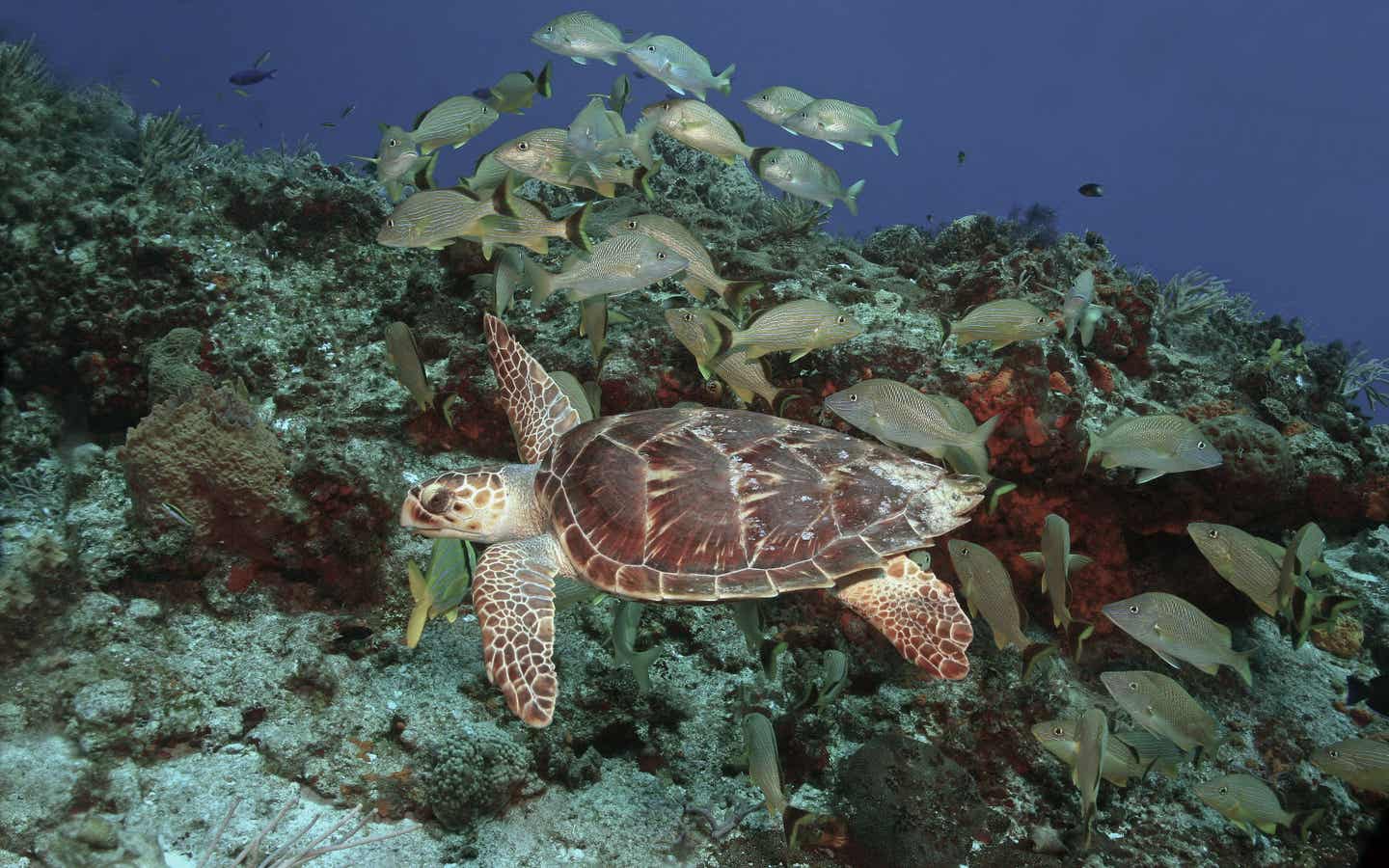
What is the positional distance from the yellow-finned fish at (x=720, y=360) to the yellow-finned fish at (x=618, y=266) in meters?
0.28

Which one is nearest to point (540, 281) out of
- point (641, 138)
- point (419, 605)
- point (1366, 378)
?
point (641, 138)

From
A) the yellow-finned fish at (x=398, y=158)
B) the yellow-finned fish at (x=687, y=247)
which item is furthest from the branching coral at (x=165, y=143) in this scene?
the yellow-finned fish at (x=687, y=247)

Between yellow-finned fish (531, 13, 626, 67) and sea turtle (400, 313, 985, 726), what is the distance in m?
3.47

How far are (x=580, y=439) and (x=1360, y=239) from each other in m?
122

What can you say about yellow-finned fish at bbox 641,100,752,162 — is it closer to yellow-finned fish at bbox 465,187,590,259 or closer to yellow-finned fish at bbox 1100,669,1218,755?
yellow-finned fish at bbox 465,187,590,259

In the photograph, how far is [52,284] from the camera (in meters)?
5.49

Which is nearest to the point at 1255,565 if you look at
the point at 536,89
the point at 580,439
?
the point at 580,439

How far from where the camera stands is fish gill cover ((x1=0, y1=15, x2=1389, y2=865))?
337 centimetres

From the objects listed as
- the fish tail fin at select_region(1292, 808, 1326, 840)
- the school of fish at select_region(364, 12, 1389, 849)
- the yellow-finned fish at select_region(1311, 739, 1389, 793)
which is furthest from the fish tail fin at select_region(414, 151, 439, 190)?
the fish tail fin at select_region(1292, 808, 1326, 840)

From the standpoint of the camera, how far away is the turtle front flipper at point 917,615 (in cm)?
313

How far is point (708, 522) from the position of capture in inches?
127

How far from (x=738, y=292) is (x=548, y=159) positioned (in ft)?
5.76

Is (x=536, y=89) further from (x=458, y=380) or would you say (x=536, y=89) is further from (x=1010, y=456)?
(x=1010, y=456)

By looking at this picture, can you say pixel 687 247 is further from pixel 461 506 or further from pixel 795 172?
pixel 461 506
